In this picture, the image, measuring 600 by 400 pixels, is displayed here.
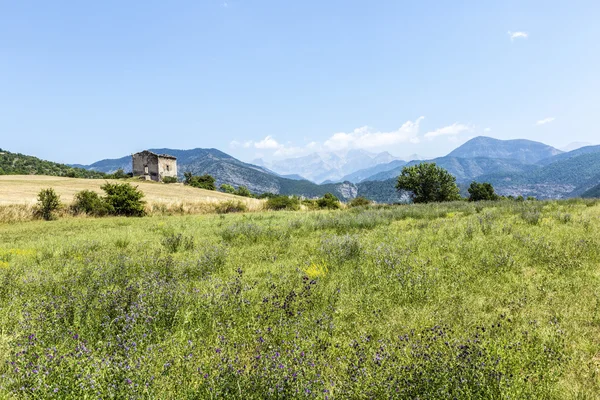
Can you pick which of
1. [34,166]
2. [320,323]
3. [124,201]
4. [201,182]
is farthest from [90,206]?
[34,166]

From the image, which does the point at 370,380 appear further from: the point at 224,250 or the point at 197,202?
the point at 197,202

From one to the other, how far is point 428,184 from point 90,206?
5745 centimetres

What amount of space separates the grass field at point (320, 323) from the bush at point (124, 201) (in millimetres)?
16969

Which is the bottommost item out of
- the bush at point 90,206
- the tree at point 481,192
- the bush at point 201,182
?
the tree at point 481,192

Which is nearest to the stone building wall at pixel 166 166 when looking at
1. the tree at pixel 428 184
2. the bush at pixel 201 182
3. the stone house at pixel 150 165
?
the stone house at pixel 150 165

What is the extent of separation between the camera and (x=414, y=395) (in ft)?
9.84

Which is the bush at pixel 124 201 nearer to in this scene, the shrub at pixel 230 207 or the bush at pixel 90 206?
the bush at pixel 90 206

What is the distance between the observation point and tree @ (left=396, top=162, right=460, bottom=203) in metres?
59.8

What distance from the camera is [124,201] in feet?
82.2

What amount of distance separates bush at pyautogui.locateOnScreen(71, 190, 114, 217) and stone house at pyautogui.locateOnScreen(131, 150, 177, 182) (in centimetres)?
7393

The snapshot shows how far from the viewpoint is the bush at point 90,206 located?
23.5 m

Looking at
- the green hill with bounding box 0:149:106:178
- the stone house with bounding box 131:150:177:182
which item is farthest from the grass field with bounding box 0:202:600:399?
the green hill with bounding box 0:149:106:178

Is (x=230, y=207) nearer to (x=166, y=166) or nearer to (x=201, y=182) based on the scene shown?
(x=201, y=182)

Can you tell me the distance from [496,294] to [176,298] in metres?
5.96
